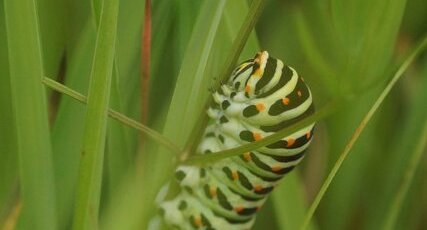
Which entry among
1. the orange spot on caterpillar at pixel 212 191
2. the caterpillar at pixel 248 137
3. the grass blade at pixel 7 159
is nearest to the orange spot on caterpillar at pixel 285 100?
the caterpillar at pixel 248 137

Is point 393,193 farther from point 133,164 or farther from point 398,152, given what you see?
point 133,164

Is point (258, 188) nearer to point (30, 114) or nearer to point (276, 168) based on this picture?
point (276, 168)

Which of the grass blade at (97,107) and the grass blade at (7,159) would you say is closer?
the grass blade at (97,107)

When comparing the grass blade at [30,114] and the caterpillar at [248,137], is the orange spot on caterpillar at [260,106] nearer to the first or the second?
the caterpillar at [248,137]

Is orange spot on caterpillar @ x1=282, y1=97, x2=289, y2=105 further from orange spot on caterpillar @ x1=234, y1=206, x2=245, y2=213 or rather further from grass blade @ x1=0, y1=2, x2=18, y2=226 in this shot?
grass blade @ x1=0, y1=2, x2=18, y2=226

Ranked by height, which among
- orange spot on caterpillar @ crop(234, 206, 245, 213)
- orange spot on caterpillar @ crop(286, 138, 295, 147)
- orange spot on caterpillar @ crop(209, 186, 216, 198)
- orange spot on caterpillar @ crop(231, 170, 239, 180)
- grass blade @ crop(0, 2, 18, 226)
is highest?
orange spot on caterpillar @ crop(286, 138, 295, 147)

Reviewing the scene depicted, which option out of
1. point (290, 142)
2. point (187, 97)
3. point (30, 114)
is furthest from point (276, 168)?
point (30, 114)

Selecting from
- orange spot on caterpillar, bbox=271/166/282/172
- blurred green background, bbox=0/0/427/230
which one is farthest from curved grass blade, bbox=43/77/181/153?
orange spot on caterpillar, bbox=271/166/282/172

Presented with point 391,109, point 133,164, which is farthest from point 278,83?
point 391,109
